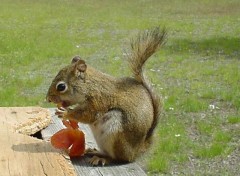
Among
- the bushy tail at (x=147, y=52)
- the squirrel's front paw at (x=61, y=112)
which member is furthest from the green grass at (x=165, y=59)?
the squirrel's front paw at (x=61, y=112)

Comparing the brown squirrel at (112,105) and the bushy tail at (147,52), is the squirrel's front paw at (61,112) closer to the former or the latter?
the brown squirrel at (112,105)

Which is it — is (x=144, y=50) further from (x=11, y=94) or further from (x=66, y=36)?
(x=66, y=36)

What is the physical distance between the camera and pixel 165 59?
32.1ft

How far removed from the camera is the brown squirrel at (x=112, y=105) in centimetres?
215

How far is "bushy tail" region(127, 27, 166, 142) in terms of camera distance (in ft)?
7.43

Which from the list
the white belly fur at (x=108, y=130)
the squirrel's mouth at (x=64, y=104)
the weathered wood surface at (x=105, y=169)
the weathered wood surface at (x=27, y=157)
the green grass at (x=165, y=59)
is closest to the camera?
the weathered wood surface at (x=27, y=157)

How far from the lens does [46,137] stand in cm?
238

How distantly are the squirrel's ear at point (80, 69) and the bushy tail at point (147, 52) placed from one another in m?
0.19

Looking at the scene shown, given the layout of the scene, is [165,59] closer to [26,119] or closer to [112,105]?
[26,119]

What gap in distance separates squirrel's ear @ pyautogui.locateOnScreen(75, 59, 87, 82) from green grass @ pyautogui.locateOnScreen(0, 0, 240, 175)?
43cm

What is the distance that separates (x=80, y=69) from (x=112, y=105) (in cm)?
18

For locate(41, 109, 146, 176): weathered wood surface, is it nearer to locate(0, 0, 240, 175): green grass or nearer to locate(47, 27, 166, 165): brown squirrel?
locate(47, 27, 166, 165): brown squirrel

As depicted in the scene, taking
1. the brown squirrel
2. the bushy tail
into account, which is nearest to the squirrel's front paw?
the brown squirrel

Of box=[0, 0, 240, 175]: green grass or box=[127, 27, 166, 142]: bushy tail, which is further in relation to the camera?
box=[0, 0, 240, 175]: green grass
